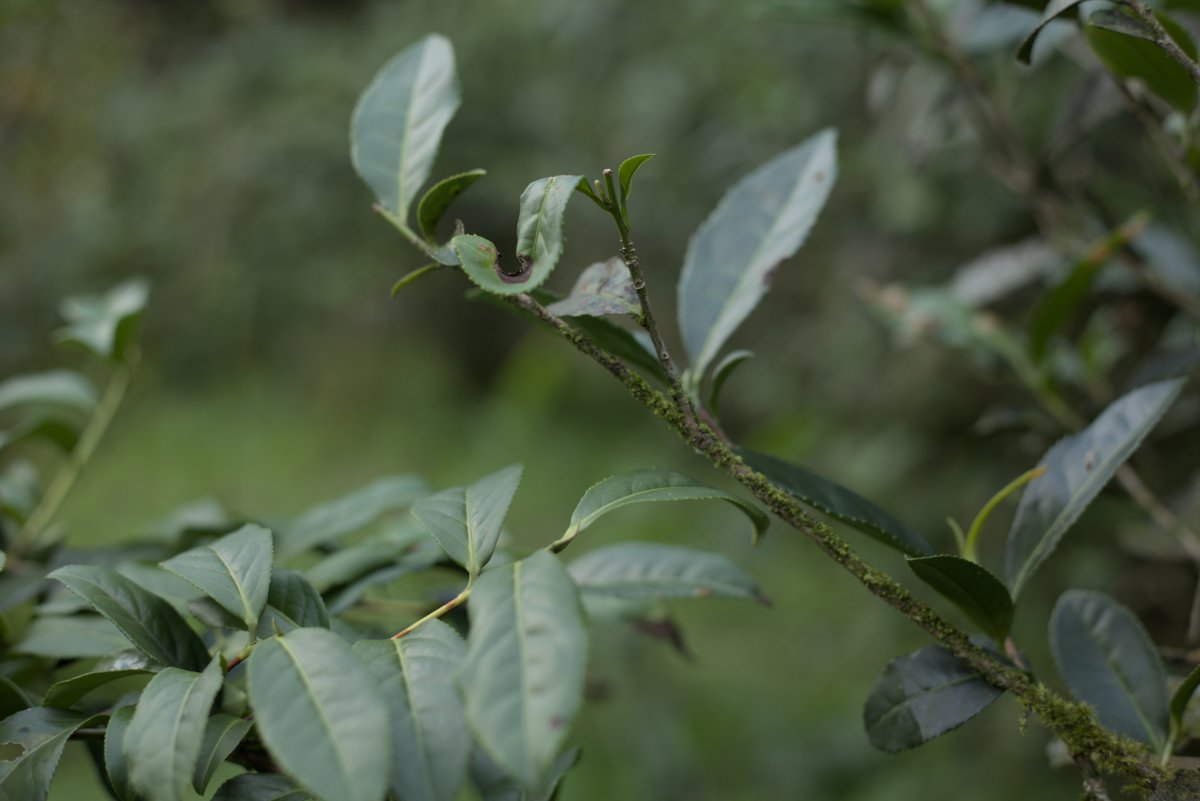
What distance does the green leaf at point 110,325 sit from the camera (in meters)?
0.78

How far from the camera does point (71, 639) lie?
0.55 m

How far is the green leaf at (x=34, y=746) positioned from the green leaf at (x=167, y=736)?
61 mm

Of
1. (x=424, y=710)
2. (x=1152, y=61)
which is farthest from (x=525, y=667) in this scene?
(x=1152, y=61)

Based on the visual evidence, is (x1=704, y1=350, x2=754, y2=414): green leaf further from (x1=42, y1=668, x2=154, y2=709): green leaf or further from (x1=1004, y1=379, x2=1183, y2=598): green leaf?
(x1=42, y1=668, x2=154, y2=709): green leaf

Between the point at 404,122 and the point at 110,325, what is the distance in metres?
0.39

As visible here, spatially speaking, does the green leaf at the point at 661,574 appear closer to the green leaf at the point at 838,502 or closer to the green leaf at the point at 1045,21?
the green leaf at the point at 838,502

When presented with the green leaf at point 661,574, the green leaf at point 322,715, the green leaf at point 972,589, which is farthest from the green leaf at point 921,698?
the green leaf at point 322,715

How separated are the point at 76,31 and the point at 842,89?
2.29 m

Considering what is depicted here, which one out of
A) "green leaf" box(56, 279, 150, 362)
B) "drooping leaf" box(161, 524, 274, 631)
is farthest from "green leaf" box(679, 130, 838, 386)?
"green leaf" box(56, 279, 150, 362)

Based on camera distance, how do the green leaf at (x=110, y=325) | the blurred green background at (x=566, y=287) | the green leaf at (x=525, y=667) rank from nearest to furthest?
the green leaf at (x=525, y=667) < the green leaf at (x=110, y=325) < the blurred green background at (x=566, y=287)

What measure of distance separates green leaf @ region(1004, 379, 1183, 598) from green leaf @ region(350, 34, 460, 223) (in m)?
0.38

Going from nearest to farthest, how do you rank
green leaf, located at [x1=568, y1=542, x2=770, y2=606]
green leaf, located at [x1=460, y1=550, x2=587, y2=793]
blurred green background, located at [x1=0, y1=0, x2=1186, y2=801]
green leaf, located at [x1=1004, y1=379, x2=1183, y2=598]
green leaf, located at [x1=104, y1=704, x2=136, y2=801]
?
green leaf, located at [x1=460, y1=550, x2=587, y2=793], green leaf, located at [x1=104, y1=704, x2=136, y2=801], green leaf, located at [x1=1004, y1=379, x2=1183, y2=598], green leaf, located at [x1=568, y1=542, x2=770, y2=606], blurred green background, located at [x1=0, y1=0, x2=1186, y2=801]

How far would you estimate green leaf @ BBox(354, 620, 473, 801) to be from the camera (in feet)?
1.16

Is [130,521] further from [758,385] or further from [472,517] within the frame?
[472,517]
